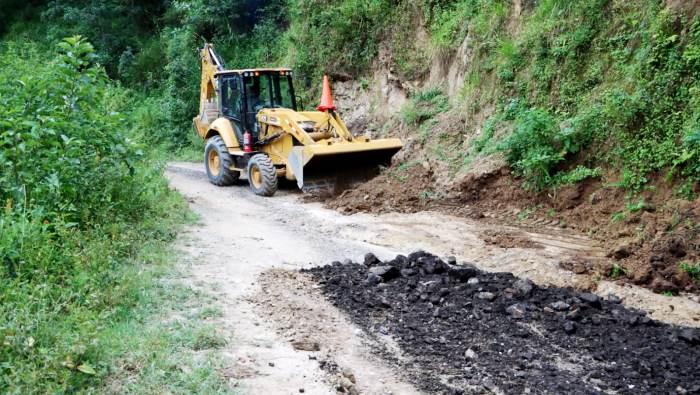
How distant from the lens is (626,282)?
7.40m

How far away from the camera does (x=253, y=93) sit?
46.3 ft

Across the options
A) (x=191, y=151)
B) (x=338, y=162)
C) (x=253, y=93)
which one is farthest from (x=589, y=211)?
(x=191, y=151)

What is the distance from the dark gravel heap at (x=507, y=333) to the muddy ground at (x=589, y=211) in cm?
95

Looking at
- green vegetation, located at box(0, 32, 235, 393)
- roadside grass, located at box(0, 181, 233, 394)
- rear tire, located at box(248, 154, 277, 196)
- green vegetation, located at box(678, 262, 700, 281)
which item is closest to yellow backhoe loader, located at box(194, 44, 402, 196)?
rear tire, located at box(248, 154, 277, 196)

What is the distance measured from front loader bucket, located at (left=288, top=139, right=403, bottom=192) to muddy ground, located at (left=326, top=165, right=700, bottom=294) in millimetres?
430

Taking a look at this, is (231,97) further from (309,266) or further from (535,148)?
(309,266)

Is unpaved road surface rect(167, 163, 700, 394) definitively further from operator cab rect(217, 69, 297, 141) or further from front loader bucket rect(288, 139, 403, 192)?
operator cab rect(217, 69, 297, 141)

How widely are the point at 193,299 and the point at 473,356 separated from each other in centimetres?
277

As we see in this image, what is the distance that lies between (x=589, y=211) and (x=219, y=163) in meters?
8.13

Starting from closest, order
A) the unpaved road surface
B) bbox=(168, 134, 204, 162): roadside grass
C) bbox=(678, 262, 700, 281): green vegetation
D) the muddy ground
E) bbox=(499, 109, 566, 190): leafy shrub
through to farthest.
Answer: the unpaved road surface < bbox=(678, 262, 700, 281): green vegetation < the muddy ground < bbox=(499, 109, 566, 190): leafy shrub < bbox=(168, 134, 204, 162): roadside grass

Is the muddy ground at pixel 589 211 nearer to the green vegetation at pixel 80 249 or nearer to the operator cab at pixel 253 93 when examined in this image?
the operator cab at pixel 253 93

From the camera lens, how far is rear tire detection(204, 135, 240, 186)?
1416 centimetres

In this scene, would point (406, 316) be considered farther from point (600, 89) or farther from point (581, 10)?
point (581, 10)

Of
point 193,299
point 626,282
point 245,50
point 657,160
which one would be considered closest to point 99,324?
point 193,299
